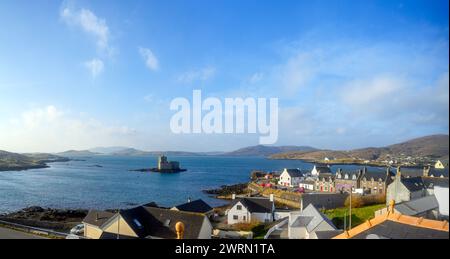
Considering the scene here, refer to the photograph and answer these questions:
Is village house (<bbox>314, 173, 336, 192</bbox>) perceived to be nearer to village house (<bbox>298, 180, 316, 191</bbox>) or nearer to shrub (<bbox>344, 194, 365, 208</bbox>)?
village house (<bbox>298, 180, 316, 191</bbox>)

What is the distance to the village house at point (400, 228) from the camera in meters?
3.31

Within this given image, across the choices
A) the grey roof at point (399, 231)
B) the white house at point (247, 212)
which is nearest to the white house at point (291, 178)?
the white house at point (247, 212)

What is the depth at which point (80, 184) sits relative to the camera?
104 ft

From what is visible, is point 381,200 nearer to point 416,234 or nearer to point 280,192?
point 280,192

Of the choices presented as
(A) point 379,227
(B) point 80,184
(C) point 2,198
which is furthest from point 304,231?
(B) point 80,184

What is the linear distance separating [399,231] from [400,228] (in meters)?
0.06

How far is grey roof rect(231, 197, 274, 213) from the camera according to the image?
16234 millimetres

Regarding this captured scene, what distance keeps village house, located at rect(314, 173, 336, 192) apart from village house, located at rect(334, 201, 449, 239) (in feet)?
79.3

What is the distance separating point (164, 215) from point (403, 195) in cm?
1023

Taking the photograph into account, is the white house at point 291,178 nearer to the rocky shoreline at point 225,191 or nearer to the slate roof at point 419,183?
the rocky shoreline at point 225,191

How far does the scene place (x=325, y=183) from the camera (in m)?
27.9

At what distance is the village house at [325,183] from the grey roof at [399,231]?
79.7 feet

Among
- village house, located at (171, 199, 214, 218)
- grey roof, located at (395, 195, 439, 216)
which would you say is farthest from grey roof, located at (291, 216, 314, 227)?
village house, located at (171, 199, 214, 218)
